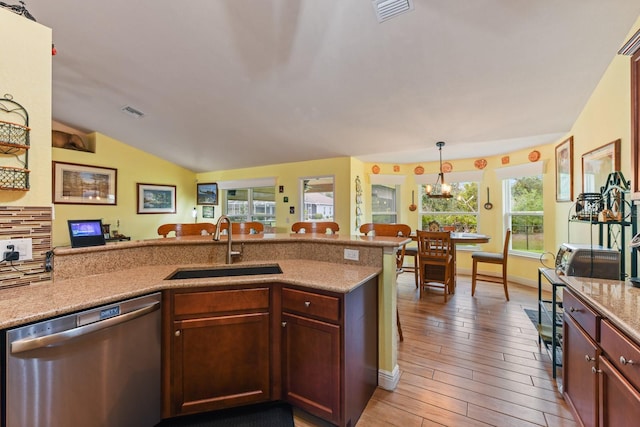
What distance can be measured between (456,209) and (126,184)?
6.66 m

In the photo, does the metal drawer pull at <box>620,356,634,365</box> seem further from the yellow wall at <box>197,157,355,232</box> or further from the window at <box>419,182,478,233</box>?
the window at <box>419,182,478,233</box>

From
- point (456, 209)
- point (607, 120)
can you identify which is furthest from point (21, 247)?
point (456, 209)

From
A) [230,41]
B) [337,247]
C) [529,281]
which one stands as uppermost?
[230,41]

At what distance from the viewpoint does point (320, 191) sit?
5.04m

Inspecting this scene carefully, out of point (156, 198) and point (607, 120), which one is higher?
point (607, 120)

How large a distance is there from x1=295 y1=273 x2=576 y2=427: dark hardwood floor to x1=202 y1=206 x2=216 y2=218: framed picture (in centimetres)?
493

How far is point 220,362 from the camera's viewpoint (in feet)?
5.19

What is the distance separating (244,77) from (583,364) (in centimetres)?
354

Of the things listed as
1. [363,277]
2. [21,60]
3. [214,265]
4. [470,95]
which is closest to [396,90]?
[470,95]

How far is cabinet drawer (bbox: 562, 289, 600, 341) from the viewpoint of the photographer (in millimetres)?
1215

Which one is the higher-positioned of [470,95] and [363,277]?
[470,95]

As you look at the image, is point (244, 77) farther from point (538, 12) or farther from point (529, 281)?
point (529, 281)

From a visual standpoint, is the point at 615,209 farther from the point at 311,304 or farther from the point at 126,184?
the point at 126,184

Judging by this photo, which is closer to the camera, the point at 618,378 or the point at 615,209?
the point at 618,378
